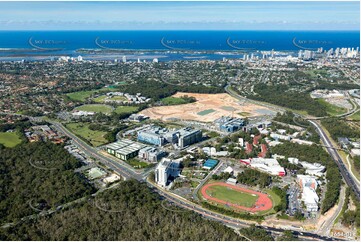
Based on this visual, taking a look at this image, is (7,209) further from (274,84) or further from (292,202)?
(274,84)

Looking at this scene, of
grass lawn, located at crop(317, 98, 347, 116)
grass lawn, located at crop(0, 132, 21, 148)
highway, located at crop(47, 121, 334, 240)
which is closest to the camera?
highway, located at crop(47, 121, 334, 240)

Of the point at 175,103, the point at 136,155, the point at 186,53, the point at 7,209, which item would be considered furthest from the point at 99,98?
the point at 186,53

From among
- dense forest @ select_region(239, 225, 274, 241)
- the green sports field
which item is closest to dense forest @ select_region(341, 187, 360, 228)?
dense forest @ select_region(239, 225, 274, 241)

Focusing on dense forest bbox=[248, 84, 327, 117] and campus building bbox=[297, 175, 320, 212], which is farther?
dense forest bbox=[248, 84, 327, 117]

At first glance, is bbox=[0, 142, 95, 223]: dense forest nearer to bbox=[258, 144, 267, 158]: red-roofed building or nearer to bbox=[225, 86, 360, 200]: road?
bbox=[258, 144, 267, 158]: red-roofed building

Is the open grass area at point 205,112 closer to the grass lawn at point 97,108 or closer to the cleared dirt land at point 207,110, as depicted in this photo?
the cleared dirt land at point 207,110

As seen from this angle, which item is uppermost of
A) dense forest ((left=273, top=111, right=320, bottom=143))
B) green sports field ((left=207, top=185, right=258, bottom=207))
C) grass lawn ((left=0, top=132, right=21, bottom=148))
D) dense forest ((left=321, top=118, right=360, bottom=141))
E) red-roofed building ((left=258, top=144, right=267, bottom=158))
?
dense forest ((left=321, top=118, right=360, bottom=141))
